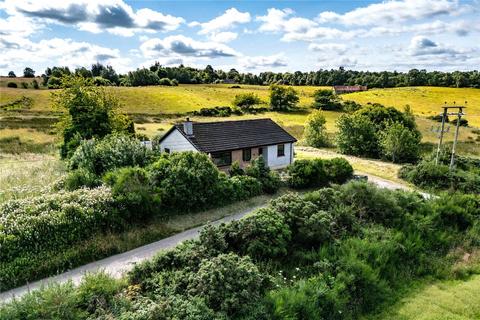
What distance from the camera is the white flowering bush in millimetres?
12375

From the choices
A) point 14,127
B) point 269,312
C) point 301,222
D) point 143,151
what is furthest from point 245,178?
point 14,127

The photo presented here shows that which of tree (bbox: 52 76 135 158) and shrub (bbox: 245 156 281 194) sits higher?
tree (bbox: 52 76 135 158)

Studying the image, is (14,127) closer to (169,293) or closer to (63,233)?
(63,233)

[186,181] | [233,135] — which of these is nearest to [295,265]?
[186,181]

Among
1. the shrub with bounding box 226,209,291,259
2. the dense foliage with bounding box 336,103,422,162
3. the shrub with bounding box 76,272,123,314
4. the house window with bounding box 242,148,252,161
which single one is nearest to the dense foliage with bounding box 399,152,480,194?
the dense foliage with bounding box 336,103,422,162

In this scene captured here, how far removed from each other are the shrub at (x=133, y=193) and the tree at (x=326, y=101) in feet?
231

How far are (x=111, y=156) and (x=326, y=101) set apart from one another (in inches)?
2806

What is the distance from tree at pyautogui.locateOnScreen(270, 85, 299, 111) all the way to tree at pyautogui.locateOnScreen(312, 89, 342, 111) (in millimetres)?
6027

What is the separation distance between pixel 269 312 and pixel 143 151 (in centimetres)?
1528

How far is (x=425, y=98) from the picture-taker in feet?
300

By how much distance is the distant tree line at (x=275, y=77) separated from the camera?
107 m

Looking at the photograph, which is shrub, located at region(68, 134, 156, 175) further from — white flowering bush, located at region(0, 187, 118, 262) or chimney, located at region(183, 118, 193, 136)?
white flowering bush, located at region(0, 187, 118, 262)

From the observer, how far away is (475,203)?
17.9 meters

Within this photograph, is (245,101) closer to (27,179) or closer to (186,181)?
(27,179)
